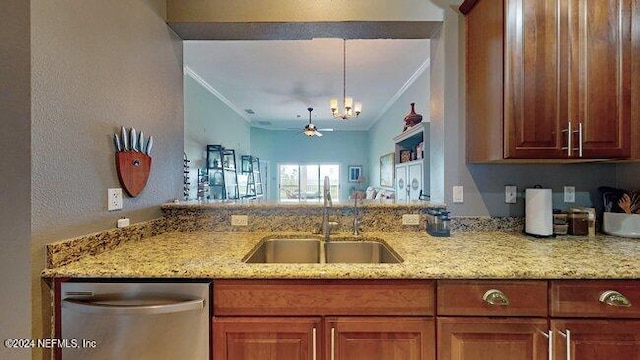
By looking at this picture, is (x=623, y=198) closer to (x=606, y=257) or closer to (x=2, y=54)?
(x=606, y=257)

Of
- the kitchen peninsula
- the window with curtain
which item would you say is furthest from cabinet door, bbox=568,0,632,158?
the window with curtain

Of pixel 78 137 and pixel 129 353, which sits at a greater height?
pixel 78 137

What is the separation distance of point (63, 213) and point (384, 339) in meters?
1.35

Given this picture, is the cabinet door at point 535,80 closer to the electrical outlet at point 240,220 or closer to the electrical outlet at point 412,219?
the electrical outlet at point 412,219

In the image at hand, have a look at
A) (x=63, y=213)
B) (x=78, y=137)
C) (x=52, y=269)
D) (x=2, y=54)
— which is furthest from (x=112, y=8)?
(x=52, y=269)

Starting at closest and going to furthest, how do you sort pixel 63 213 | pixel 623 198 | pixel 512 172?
pixel 63 213 < pixel 623 198 < pixel 512 172

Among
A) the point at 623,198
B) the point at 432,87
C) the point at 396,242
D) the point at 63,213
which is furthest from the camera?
the point at 432,87

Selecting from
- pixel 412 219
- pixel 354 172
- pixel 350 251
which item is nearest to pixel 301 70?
pixel 412 219

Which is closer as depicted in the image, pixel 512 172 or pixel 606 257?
pixel 606 257


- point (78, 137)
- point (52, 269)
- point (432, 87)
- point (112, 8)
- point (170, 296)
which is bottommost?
point (170, 296)

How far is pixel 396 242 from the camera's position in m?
1.64

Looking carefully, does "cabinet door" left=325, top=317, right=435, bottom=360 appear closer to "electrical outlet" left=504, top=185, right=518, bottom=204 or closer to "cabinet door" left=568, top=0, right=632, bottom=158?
"electrical outlet" left=504, top=185, right=518, bottom=204

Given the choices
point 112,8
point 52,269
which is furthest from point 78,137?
point 112,8

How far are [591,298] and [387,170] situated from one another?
484 cm
